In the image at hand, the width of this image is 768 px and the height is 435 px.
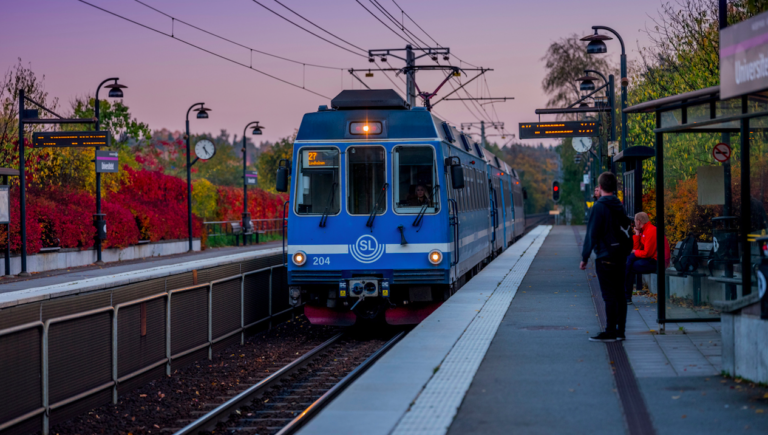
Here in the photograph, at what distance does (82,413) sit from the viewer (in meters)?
9.07

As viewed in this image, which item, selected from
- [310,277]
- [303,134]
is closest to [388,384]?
[310,277]

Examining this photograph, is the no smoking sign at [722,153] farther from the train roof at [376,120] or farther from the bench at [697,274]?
the train roof at [376,120]

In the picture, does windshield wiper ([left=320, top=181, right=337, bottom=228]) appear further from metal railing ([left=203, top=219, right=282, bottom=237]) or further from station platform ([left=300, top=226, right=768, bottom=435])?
metal railing ([left=203, top=219, right=282, bottom=237])

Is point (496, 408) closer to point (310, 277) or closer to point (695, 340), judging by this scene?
point (695, 340)

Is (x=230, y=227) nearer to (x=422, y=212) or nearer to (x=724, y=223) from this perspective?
(x=422, y=212)

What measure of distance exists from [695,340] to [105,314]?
6.42 m

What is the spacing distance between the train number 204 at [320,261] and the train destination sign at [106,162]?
56.9ft

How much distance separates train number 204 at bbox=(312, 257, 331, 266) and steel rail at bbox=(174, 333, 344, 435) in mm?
1483

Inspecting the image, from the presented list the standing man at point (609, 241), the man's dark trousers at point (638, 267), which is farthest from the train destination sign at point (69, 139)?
the standing man at point (609, 241)

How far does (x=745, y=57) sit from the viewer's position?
7.76 m

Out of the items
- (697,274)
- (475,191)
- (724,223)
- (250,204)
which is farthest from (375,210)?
(250,204)

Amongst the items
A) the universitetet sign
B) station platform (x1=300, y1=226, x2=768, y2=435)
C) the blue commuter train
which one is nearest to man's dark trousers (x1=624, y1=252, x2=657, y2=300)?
station platform (x1=300, y1=226, x2=768, y2=435)

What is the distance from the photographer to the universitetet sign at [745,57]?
7.43 metres

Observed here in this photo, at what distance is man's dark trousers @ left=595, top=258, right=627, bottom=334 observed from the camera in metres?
10.1
